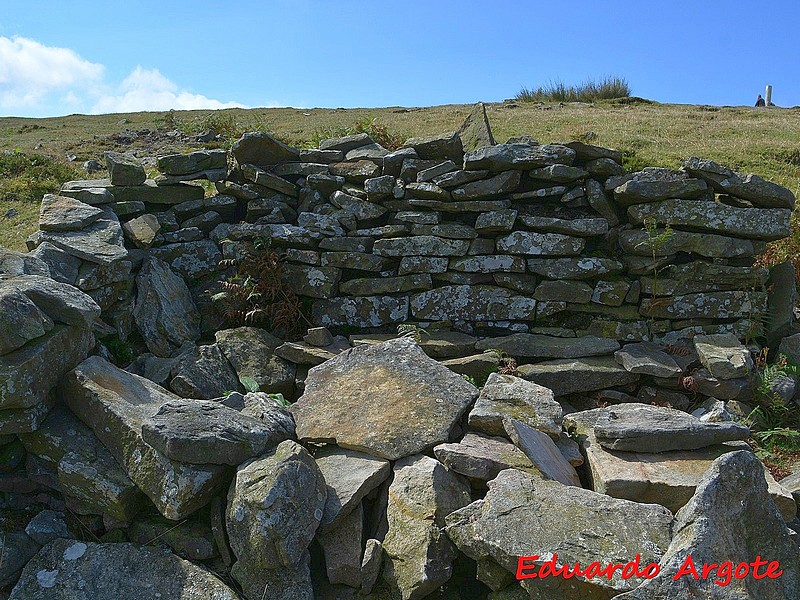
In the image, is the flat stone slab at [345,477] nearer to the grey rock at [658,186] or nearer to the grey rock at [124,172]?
the grey rock at [658,186]

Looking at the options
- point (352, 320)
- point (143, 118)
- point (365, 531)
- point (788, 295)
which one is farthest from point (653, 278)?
point (143, 118)

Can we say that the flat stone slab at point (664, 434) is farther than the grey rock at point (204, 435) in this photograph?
Yes

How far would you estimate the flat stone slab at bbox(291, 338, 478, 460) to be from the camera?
555 cm

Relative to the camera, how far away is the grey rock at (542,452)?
16.8ft

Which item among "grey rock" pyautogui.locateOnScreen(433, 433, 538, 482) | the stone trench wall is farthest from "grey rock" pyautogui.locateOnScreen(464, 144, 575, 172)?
"grey rock" pyautogui.locateOnScreen(433, 433, 538, 482)

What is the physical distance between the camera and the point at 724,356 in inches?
287

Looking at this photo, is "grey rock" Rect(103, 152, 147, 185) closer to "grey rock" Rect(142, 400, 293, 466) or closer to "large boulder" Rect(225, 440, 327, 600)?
"grey rock" Rect(142, 400, 293, 466)

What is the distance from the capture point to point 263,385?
738 cm

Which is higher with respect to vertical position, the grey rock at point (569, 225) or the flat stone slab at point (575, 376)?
the grey rock at point (569, 225)

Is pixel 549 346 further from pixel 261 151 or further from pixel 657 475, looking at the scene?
pixel 261 151

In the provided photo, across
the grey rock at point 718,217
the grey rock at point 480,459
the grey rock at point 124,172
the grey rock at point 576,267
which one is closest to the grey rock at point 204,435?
the grey rock at point 480,459

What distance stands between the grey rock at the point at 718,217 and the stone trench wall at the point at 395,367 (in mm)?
28

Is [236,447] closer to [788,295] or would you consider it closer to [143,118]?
[788,295]

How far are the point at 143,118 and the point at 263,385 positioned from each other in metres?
19.2
